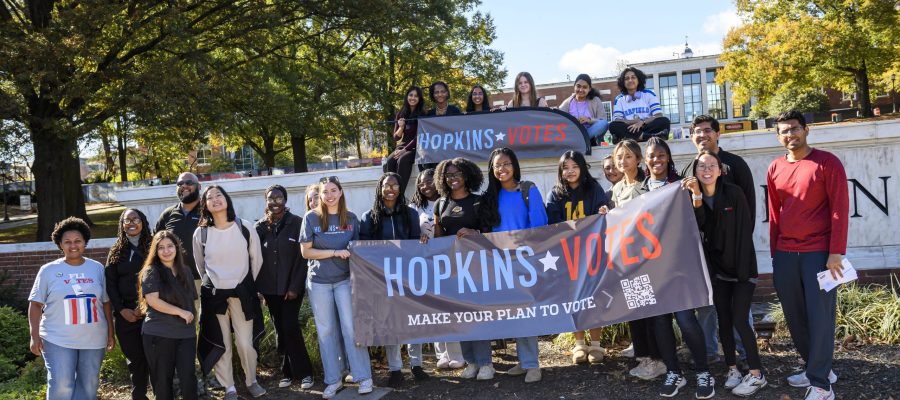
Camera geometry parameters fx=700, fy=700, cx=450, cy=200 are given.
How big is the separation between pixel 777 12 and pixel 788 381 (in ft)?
119

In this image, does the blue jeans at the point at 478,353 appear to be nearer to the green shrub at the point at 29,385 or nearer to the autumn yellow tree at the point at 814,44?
the green shrub at the point at 29,385

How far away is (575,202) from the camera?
6086 mm

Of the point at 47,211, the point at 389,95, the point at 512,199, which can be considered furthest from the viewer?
the point at 389,95

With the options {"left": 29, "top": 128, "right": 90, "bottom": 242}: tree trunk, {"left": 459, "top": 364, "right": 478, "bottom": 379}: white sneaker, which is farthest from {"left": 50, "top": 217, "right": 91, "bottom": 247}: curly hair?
{"left": 29, "top": 128, "right": 90, "bottom": 242}: tree trunk

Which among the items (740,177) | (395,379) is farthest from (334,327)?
(740,177)

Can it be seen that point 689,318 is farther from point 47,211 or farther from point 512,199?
point 47,211

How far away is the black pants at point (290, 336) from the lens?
6363 millimetres

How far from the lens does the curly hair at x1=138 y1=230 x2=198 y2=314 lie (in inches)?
215

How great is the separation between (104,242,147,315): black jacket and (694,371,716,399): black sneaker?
454 centimetres

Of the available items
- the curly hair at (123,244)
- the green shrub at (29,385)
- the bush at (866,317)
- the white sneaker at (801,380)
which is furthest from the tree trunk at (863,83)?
the green shrub at (29,385)

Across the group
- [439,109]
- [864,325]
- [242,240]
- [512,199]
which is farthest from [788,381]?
[439,109]

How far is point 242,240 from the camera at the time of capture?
19.8 ft

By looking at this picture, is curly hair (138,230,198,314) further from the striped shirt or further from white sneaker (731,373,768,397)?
the striped shirt

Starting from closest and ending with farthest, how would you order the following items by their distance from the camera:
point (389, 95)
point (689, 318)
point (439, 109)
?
point (689, 318) < point (439, 109) < point (389, 95)
